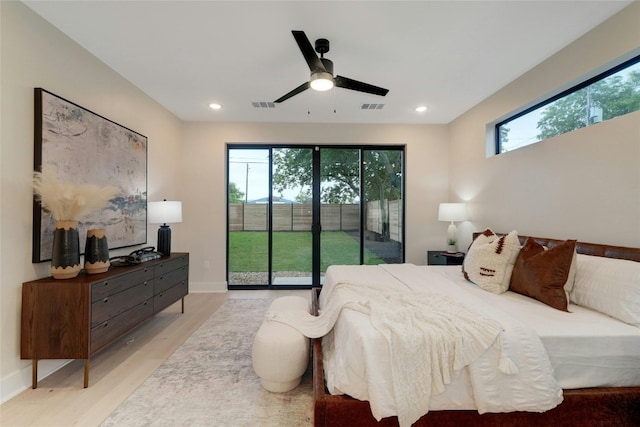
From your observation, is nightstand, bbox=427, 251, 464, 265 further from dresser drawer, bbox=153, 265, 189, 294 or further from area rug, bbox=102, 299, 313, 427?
dresser drawer, bbox=153, 265, 189, 294

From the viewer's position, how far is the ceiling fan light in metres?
2.07

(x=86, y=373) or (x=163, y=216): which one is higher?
(x=163, y=216)

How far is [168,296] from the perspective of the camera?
9.78 ft

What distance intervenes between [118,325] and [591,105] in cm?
448

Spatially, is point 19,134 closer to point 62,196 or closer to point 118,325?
point 62,196

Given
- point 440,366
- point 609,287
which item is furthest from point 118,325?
point 609,287

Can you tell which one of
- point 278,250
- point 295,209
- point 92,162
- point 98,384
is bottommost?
point 98,384

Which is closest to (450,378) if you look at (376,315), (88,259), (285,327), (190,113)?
(376,315)


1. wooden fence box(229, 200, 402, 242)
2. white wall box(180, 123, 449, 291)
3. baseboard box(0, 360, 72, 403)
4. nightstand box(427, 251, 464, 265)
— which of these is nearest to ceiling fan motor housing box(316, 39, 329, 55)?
white wall box(180, 123, 449, 291)

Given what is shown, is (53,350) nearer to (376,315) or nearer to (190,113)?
(376,315)

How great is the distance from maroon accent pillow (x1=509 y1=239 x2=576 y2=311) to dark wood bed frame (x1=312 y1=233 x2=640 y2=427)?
51 centimetres

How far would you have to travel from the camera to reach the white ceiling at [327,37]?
1.96 meters

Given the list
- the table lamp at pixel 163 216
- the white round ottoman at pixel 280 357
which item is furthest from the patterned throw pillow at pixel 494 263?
the table lamp at pixel 163 216

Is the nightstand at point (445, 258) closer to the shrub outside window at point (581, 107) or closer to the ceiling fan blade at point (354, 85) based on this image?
the shrub outside window at point (581, 107)
